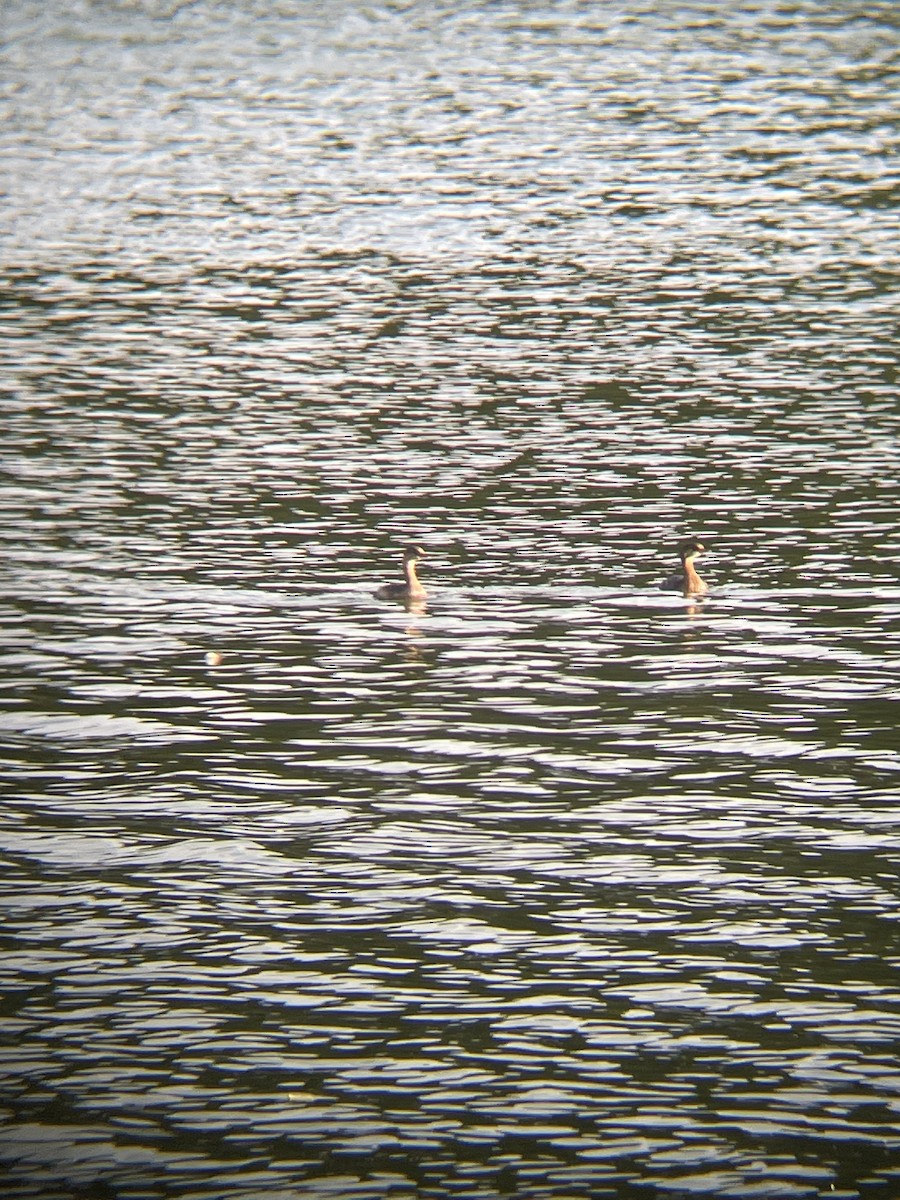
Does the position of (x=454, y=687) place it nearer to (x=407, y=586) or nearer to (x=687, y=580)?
(x=407, y=586)

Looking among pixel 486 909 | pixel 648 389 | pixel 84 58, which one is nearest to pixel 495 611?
pixel 486 909

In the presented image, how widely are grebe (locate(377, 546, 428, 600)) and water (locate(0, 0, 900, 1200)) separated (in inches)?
22.1

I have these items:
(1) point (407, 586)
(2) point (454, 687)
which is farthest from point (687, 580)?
(2) point (454, 687)

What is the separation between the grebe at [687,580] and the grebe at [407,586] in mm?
3891

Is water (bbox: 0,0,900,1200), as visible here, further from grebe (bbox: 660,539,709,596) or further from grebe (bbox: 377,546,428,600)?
grebe (bbox: 377,546,428,600)

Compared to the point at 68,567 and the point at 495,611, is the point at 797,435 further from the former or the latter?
the point at 68,567

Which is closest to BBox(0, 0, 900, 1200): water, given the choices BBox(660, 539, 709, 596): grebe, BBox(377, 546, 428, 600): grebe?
BBox(660, 539, 709, 596): grebe

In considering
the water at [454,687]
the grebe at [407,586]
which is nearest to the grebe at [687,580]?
the water at [454,687]

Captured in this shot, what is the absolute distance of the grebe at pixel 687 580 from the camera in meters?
32.1

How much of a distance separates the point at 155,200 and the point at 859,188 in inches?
890

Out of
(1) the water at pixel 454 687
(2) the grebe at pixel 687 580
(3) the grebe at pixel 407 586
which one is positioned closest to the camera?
(1) the water at pixel 454 687

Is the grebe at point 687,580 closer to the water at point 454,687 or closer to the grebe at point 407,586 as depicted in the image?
the water at point 454,687

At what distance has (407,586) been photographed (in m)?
32.4

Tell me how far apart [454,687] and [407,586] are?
12.2 ft
